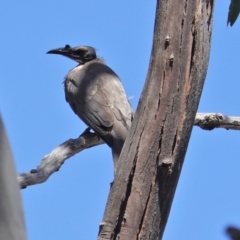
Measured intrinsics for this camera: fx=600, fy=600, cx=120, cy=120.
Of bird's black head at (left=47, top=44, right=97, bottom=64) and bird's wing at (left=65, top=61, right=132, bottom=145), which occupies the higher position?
bird's black head at (left=47, top=44, right=97, bottom=64)

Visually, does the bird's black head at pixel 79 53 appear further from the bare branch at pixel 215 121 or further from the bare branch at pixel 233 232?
the bare branch at pixel 233 232

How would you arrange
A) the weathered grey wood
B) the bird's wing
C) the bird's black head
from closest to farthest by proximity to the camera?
the weathered grey wood, the bird's wing, the bird's black head

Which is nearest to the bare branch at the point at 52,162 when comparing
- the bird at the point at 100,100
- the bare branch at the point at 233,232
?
the bird at the point at 100,100

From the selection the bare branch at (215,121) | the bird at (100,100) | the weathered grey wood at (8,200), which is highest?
the bird at (100,100)

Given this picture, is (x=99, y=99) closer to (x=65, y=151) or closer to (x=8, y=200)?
(x=65, y=151)

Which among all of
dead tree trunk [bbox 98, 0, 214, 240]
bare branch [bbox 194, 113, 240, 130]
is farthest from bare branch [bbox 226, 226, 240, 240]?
bare branch [bbox 194, 113, 240, 130]

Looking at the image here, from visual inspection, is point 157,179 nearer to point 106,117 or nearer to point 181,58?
point 181,58

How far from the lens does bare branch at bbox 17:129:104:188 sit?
3.27 metres

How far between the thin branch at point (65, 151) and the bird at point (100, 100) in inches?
25.8

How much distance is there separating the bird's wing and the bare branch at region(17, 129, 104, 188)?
3.26 ft

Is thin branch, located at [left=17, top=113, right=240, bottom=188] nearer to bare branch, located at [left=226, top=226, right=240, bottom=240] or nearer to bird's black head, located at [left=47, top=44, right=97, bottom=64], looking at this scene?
bare branch, located at [left=226, top=226, right=240, bottom=240]

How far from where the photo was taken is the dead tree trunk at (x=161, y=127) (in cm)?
235

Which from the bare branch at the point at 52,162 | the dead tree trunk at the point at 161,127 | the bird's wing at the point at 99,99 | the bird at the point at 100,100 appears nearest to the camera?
the dead tree trunk at the point at 161,127

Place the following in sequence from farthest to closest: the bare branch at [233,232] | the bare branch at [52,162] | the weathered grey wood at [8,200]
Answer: the bare branch at [52,162]
the bare branch at [233,232]
the weathered grey wood at [8,200]
